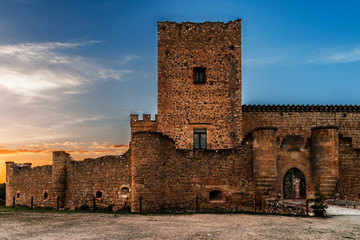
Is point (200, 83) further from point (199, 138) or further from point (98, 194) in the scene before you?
point (98, 194)

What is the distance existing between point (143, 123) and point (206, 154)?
7.58m

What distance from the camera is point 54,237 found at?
427 inches

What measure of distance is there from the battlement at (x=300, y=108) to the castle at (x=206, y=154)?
0.07 m

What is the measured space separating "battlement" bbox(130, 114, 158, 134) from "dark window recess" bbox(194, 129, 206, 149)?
2762mm

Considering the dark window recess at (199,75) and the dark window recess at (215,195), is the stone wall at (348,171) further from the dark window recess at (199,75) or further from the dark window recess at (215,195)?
the dark window recess at (199,75)

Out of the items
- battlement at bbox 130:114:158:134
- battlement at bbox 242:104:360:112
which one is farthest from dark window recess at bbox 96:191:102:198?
battlement at bbox 242:104:360:112

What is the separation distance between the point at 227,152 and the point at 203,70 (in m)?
7.95

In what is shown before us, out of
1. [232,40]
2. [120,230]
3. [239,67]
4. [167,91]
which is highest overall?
[232,40]

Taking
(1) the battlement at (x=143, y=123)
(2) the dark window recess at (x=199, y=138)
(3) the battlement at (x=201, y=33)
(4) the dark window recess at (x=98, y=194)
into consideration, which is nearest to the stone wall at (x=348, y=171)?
(2) the dark window recess at (x=199, y=138)

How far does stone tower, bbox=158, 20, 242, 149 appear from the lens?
24359mm

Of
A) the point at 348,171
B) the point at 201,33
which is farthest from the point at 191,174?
the point at 201,33

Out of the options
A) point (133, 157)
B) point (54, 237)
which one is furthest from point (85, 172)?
point (54, 237)

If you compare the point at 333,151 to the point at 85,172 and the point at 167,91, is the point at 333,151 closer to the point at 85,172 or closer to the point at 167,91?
the point at 167,91

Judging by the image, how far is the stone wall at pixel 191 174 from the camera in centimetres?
1808
